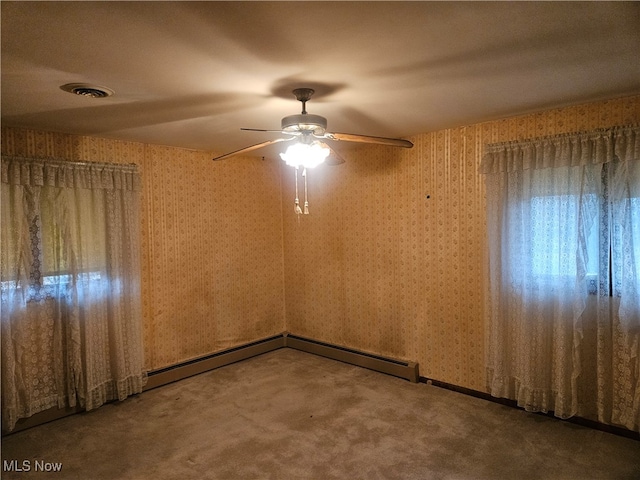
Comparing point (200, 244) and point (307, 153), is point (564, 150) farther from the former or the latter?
point (200, 244)

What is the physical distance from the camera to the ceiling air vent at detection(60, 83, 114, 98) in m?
2.25

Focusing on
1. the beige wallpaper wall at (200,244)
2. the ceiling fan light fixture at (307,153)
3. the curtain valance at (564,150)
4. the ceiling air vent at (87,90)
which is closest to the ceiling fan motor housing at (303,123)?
the ceiling fan light fixture at (307,153)

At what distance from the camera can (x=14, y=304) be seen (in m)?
3.04

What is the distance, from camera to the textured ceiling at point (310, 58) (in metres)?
1.55

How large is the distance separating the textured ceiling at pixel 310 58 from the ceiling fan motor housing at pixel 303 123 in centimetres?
20

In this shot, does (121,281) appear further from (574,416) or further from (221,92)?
(574,416)

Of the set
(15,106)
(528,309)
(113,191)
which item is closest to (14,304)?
(113,191)

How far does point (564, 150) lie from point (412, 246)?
1.51 m

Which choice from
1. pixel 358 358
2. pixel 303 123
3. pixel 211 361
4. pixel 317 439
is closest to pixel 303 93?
pixel 303 123

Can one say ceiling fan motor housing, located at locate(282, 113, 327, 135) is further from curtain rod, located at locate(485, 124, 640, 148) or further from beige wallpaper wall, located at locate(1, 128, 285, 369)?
beige wallpaper wall, located at locate(1, 128, 285, 369)

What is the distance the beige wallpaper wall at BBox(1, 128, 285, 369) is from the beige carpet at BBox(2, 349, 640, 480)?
75 cm

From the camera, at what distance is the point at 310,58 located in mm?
1950

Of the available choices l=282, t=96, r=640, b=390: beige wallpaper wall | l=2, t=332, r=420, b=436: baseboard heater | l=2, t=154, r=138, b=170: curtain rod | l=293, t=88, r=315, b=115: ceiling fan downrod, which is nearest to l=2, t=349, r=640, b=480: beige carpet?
l=2, t=332, r=420, b=436: baseboard heater

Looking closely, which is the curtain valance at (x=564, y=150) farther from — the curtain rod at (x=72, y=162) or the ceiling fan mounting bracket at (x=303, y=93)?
the curtain rod at (x=72, y=162)
